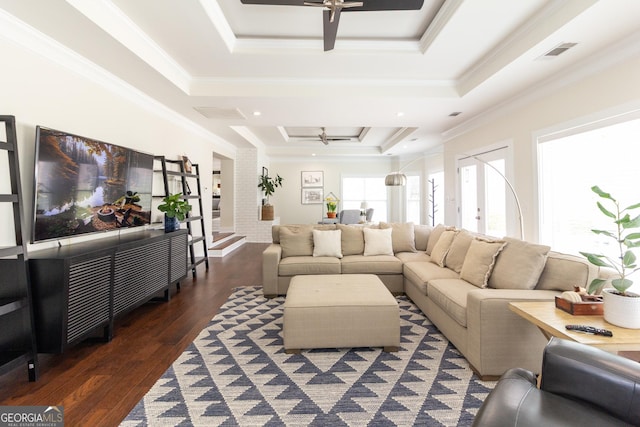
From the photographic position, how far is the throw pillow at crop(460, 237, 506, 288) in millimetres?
2621

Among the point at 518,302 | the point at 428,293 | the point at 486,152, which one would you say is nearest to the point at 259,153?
the point at 486,152

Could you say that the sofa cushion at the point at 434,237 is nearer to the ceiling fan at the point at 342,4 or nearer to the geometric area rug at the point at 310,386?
the geometric area rug at the point at 310,386

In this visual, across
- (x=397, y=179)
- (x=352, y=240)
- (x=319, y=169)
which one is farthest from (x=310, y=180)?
(x=352, y=240)

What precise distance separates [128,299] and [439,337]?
116 inches

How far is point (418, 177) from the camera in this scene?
29.4 feet

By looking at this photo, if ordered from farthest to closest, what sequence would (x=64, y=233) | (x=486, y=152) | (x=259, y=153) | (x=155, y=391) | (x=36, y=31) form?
(x=259, y=153) < (x=486, y=152) < (x=64, y=233) < (x=36, y=31) < (x=155, y=391)

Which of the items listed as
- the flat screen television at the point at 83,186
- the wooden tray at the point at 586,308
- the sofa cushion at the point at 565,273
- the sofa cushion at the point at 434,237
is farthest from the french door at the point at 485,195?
the flat screen television at the point at 83,186

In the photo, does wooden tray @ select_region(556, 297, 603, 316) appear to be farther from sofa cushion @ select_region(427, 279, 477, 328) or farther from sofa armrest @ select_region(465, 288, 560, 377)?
sofa cushion @ select_region(427, 279, 477, 328)

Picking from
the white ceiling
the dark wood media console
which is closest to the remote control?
the white ceiling

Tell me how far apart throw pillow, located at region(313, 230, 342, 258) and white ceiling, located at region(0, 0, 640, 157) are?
1844mm

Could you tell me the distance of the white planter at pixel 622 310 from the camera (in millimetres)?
1552

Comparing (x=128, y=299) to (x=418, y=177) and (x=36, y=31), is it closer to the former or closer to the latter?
(x=36, y=31)

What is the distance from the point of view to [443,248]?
3.47 meters

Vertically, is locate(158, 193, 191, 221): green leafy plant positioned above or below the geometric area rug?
above
